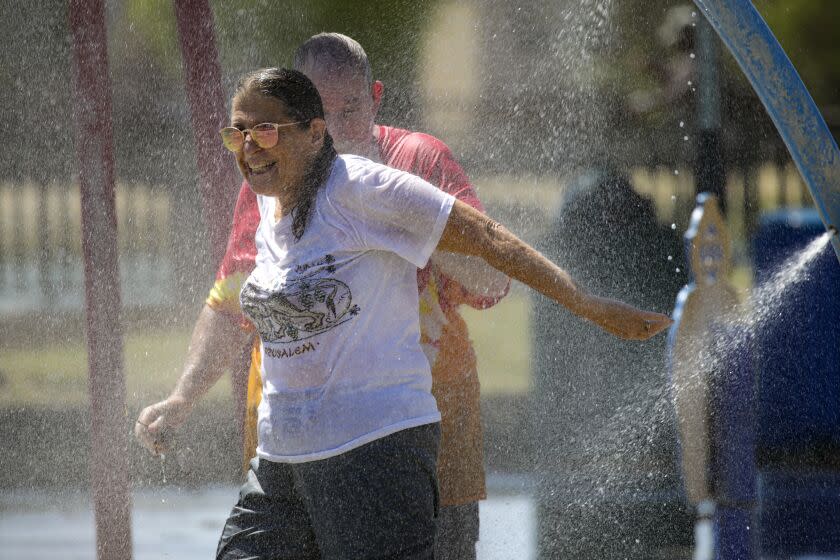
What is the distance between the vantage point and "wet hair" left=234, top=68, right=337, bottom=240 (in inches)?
96.6

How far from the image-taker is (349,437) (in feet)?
7.60

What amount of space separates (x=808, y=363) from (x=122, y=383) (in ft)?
9.40

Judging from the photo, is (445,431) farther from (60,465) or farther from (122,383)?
(60,465)

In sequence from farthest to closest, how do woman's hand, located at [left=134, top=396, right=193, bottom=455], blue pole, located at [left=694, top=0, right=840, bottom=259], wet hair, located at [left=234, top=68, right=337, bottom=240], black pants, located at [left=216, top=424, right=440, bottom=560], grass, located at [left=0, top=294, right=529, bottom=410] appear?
grass, located at [left=0, top=294, right=529, bottom=410] < blue pole, located at [left=694, top=0, right=840, bottom=259] < woman's hand, located at [left=134, top=396, right=193, bottom=455] < wet hair, located at [left=234, top=68, right=337, bottom=240] < black pants, located at [left=216, top=424, right=440, bottom=560]

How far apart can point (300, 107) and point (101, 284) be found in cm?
167

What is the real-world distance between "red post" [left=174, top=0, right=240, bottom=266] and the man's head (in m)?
1.05

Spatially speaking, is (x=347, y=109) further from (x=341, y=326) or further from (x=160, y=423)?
(x=160, y=423)

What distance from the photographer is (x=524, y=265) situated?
2.39m

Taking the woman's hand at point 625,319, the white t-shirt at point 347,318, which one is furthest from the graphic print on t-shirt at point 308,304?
the woman's hand at point 625,319

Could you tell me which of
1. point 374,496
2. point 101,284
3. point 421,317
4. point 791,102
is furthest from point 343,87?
point 101,284

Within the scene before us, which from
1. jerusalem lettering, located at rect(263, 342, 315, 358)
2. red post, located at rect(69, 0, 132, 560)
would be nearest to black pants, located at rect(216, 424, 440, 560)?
jerusalem lettering, located at rect(263, 342, 315, 358)

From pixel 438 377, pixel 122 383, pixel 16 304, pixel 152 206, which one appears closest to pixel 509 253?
pixel 438 377

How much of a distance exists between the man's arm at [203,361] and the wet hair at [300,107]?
0.48 m

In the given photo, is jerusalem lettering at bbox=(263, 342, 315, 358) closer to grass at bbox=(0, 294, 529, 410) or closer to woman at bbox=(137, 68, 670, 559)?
woman at bbox=(137, 68, 670, 559)
